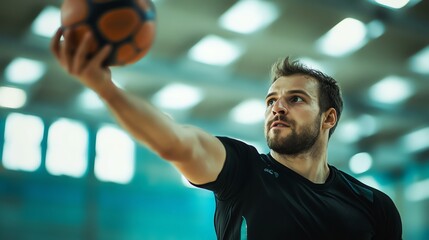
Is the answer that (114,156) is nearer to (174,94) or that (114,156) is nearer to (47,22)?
(174,94)

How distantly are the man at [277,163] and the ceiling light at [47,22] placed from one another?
608 centimetres

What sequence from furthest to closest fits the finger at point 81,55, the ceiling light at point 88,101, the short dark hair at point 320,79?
the ceiling light at point 88,101, the short dark hair at point 320,79, the finger at point 81,55

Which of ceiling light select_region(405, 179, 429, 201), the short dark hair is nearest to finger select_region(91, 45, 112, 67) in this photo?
the short dark hair

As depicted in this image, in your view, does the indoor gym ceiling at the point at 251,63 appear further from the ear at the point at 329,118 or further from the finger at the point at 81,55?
the finger at the point at 81,55

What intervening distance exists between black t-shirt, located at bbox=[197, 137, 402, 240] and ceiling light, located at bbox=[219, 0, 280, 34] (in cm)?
589

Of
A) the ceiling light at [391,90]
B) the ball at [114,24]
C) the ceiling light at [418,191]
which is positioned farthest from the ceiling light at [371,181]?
the ball at [114,24]

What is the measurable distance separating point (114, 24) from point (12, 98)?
942 cm

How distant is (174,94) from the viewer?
11312 millimetres

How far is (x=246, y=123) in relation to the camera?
12.4 metres

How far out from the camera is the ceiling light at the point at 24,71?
10.0 m

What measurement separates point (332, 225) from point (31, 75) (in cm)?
861

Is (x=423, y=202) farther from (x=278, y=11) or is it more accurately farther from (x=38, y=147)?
(x=38, y=147)

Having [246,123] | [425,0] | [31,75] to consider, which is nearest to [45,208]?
[31,75]

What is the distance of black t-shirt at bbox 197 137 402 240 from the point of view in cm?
253
